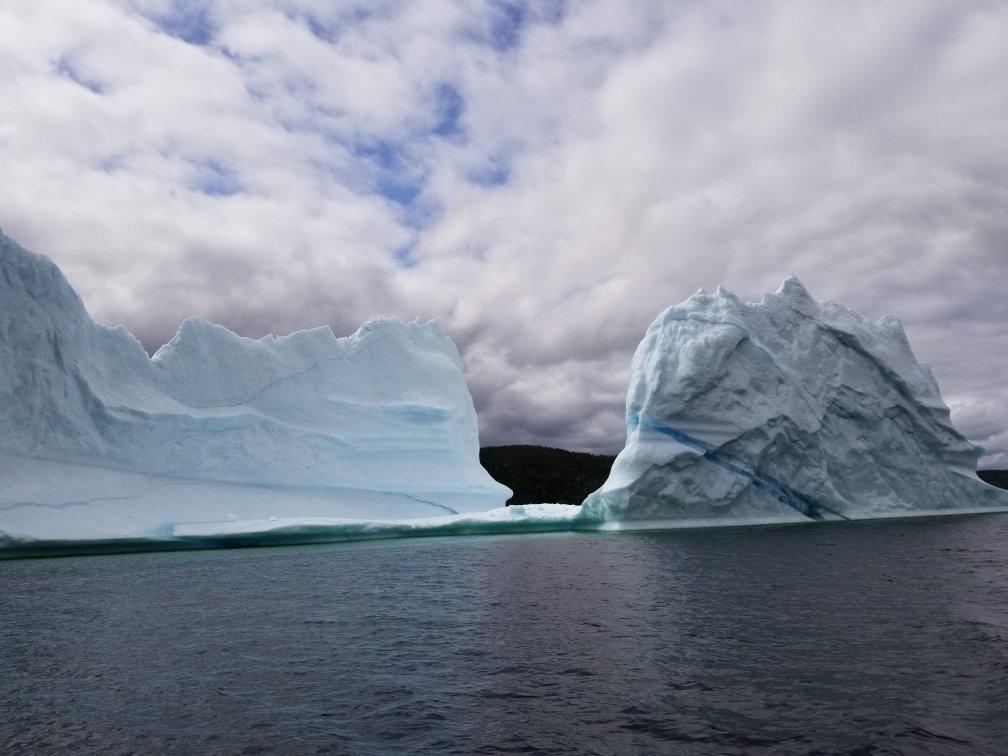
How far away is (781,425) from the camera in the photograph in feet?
73.6

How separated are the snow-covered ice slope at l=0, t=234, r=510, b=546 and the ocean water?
6855mm

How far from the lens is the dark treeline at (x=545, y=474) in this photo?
54.8m

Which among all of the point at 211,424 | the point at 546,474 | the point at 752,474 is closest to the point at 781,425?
the point at 752,474

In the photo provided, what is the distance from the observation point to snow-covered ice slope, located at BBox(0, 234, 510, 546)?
1784 cm

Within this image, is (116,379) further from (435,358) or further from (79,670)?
(79,670)

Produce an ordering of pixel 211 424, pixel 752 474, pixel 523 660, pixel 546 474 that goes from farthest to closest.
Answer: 1. pixel 546 474
2. pixel 752 474
3. pixel 211 424
4. pixel 523 660

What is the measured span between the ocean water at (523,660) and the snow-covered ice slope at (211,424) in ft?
22.5

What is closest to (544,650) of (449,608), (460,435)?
(449,608)

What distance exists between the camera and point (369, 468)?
24641mm

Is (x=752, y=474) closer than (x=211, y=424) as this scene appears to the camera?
No

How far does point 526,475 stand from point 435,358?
106 ft

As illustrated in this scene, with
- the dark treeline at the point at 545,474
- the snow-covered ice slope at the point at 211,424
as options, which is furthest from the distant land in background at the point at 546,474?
the snow-covered ice slope at the point at 211,424

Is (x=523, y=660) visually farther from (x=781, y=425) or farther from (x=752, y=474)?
(x=781, y=425)

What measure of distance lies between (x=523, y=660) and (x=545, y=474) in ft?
175
